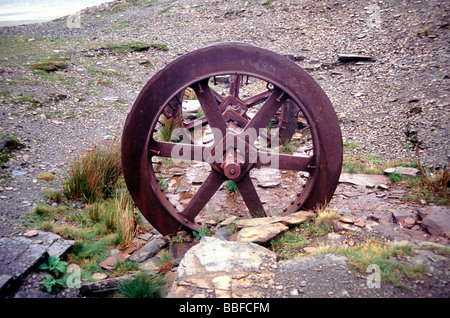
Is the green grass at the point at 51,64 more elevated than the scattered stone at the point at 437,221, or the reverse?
the green grass at the point at 51,64

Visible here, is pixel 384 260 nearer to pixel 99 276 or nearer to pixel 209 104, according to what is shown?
pixel 209 104

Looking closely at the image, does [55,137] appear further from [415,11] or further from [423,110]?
[415,11]

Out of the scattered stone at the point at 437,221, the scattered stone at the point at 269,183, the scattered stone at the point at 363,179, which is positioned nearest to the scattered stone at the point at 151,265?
the scattered stone at the point at 269,183

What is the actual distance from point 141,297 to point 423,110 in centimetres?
546

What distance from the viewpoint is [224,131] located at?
293 cm

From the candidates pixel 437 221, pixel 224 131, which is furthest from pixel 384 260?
pixel 224 131

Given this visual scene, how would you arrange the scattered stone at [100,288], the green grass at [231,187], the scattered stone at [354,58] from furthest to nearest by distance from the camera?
the scattered stone at [354,58], the green grass at [231,187], the scattered stone at [100,288]

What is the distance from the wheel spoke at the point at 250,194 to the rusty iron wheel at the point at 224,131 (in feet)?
0.03

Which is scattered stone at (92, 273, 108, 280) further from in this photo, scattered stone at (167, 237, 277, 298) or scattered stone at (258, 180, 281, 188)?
scattered stone at (258, 180, 281, 188)

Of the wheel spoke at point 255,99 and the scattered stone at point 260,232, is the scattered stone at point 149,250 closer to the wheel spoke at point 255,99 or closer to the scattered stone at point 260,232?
the scattered stone at point 260,232

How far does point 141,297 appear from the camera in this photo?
2.25m

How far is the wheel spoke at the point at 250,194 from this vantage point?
3.08 metres

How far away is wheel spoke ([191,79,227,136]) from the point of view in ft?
9.13
